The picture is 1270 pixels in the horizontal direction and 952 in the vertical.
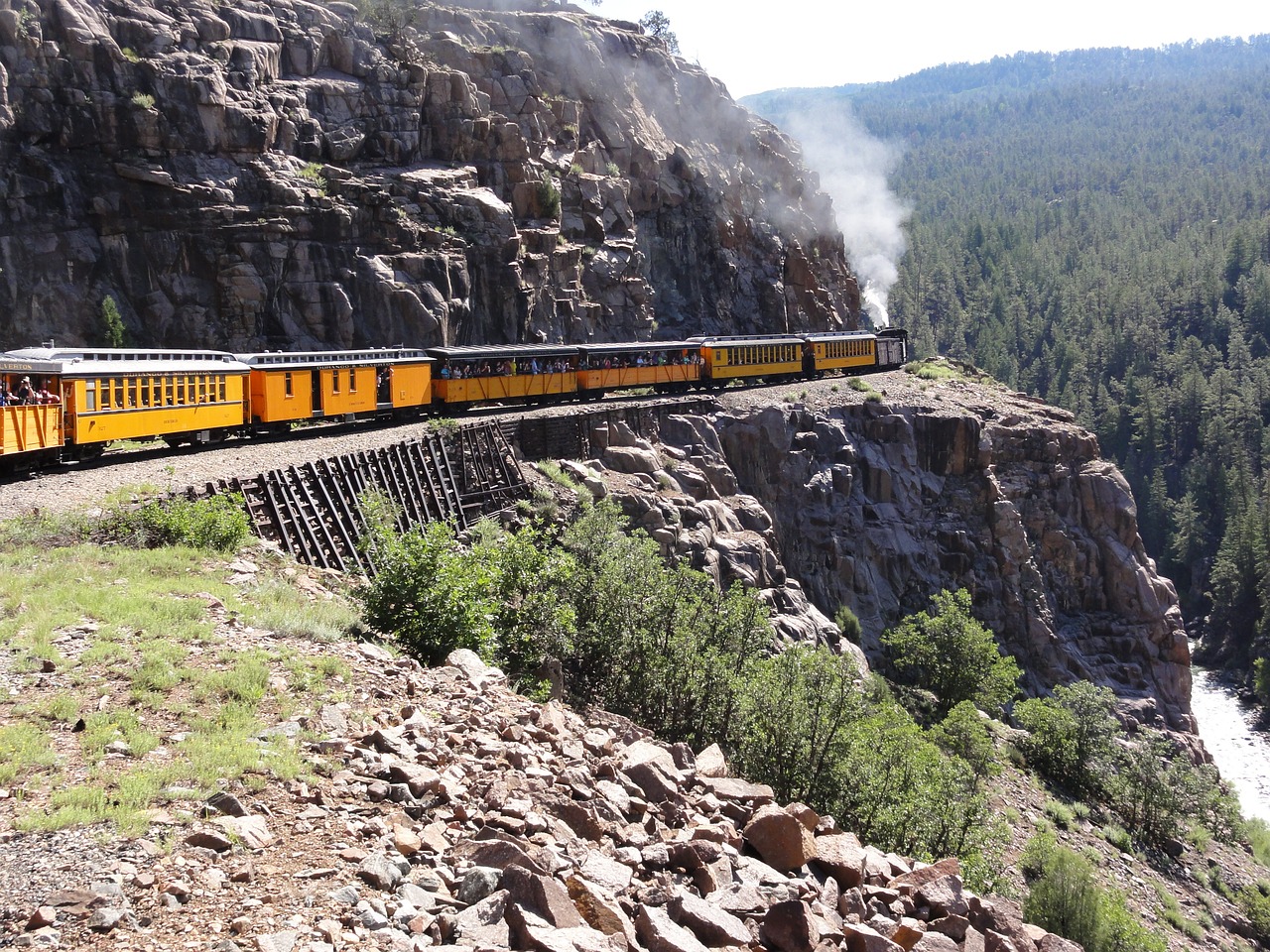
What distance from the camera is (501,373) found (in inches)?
1414

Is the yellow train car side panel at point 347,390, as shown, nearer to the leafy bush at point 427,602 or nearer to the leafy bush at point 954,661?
the leafy bush at point 427,602

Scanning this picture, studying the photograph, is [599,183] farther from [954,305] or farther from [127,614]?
[954,305]

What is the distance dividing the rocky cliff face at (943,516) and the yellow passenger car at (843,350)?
1938mm

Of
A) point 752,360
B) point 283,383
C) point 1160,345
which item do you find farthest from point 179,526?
point 1160,345

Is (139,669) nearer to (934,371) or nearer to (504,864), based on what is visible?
(504,864)

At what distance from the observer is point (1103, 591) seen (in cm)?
5141

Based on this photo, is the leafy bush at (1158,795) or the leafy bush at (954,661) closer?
the leafy bush at (1158,795)

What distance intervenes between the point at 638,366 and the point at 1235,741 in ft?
170

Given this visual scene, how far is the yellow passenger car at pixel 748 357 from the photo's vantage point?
45.2 m

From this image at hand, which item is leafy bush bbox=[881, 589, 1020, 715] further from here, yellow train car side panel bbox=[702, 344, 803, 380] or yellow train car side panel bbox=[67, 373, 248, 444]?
yellow train car side panel bbox=[67, 373, 248, 444]

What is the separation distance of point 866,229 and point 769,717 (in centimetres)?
14140

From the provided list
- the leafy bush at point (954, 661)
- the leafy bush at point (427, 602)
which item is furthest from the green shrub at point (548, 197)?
Answer: the leafy bush at point (427, 602)

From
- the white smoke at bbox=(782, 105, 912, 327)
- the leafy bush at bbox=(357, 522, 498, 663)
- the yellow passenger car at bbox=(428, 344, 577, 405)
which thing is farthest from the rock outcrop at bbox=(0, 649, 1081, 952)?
the white smoke at bbox=(782, 105, 912, 327)

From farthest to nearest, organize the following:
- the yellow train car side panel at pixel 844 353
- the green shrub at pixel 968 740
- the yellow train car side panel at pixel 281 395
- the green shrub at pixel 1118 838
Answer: the yellow train car side panel at pixel 844 353, the green shrub at pixel 968 740, the green shrub at pixel 1118 838, the yellow train car side panel at pixel 281 395
